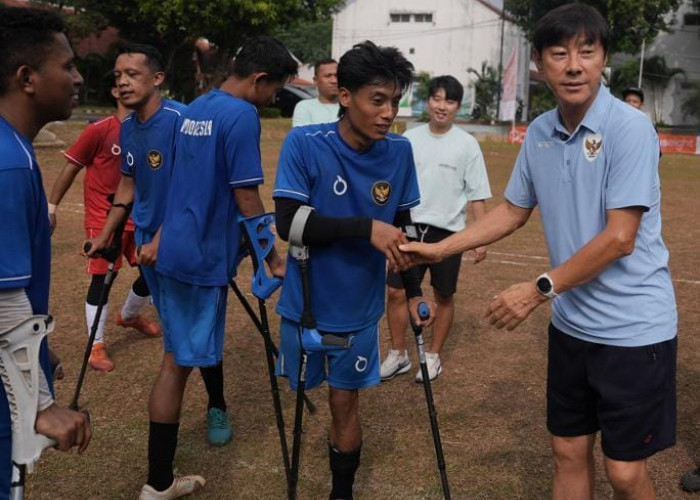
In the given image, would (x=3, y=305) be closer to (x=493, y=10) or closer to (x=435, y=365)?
(x=435, y=365)

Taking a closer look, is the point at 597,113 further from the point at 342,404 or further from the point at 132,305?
the point at 132,305

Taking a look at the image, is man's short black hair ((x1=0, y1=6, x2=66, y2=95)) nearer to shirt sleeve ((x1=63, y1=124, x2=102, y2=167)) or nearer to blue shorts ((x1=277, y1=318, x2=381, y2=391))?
blue shorts ((x1=277, y1=318, x2=381, y2=391))

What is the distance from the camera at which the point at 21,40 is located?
2.45m

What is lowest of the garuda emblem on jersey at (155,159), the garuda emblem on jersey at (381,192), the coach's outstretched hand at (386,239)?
the coach's outstretched hand at (386,239)

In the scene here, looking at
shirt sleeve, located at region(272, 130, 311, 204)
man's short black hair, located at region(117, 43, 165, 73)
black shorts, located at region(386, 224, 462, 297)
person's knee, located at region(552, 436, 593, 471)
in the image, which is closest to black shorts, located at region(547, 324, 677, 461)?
person's knee, located at region(552, 436, 593, 471)

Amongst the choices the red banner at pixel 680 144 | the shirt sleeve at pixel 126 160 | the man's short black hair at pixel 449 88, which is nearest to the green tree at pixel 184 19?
the red banner at pixel 680 144

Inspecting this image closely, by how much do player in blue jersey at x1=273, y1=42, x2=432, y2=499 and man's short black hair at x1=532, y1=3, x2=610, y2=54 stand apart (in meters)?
0.73

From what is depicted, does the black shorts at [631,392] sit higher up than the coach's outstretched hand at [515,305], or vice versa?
the coach's outstretched hand at [515,305]

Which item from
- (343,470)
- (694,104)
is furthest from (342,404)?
(694,104)

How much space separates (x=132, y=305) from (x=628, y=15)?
5197cm

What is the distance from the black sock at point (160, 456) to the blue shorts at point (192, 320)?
0.36 m

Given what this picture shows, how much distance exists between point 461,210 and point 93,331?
2.94 meters

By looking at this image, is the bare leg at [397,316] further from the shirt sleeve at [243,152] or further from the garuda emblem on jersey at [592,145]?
the garuda emblem on jersey at [592,145]

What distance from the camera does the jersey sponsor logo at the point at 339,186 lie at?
11.9ft
